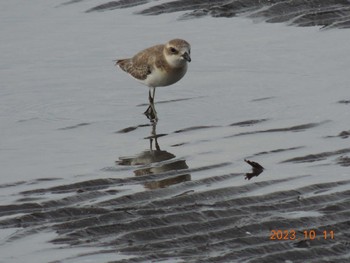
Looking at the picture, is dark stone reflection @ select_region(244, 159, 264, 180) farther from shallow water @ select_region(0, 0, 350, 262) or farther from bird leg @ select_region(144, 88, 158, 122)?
bird leg @ select_region(144, 88, 158, 122)

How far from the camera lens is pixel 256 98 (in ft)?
52.3

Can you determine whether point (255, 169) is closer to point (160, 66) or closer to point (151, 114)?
point (151, 114)

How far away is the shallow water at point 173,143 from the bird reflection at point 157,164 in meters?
0.04

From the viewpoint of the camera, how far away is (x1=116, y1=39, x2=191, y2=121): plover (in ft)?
51.4

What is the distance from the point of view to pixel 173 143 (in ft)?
46.2

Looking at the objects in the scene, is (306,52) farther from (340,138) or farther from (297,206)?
(297,206)

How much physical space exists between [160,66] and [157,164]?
10.6 feet

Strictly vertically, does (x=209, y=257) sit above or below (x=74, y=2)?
below

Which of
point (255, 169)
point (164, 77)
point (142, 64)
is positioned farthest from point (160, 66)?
point (255, 169)

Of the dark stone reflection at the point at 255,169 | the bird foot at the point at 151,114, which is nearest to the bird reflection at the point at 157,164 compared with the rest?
the dark stone reflection at the point at 255,169

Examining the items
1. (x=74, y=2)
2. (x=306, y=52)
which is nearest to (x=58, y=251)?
(x=306, y=52)

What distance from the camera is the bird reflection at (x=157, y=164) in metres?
12.2

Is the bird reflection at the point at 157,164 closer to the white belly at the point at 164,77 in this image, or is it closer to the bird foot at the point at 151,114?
the bird foot at the point at 151,114

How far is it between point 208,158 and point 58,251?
3420 millimetres
